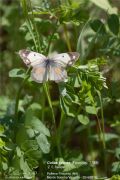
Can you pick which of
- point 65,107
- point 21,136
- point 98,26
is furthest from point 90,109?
point 98,26

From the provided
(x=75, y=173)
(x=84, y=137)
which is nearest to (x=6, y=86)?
(x=84, y=137)

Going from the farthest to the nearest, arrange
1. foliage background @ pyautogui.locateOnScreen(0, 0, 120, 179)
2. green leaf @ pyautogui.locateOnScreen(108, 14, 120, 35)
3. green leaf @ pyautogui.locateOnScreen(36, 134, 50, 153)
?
green leaf @ pyautogui.locateOnScreen(108, 14, 120, 35), green leaf @ pyautogui.locateOnScreen(36, 134, 50, 153), foliage background @ pyautogui.locateOnScreen(0, 0, 120, 179)

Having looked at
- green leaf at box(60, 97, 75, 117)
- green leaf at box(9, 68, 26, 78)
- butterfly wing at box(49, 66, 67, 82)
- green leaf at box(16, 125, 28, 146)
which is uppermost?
butterfly wing at box(49, 66, 67, 82)

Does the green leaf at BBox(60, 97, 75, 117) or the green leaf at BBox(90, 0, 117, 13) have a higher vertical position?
the green leaf at BBox(90, 0, 117, 13)

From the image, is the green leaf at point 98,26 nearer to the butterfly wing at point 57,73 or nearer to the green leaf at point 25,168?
the butterfly wing at point 57,73

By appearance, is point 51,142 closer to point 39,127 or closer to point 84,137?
point 39,127

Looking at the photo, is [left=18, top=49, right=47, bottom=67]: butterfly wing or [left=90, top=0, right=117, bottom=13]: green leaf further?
[left=90, top=0, right=117, bottom=13]: green leaf

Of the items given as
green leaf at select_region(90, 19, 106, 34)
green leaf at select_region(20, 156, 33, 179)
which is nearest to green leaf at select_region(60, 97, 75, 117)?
green leaf at select_region(20, 156, 33, 179)

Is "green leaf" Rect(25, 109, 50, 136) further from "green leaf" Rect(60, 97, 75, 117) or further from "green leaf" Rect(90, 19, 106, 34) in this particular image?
"green leaf" Rect(90, 19, 106, 34)

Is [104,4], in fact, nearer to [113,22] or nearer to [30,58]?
[113,22]
